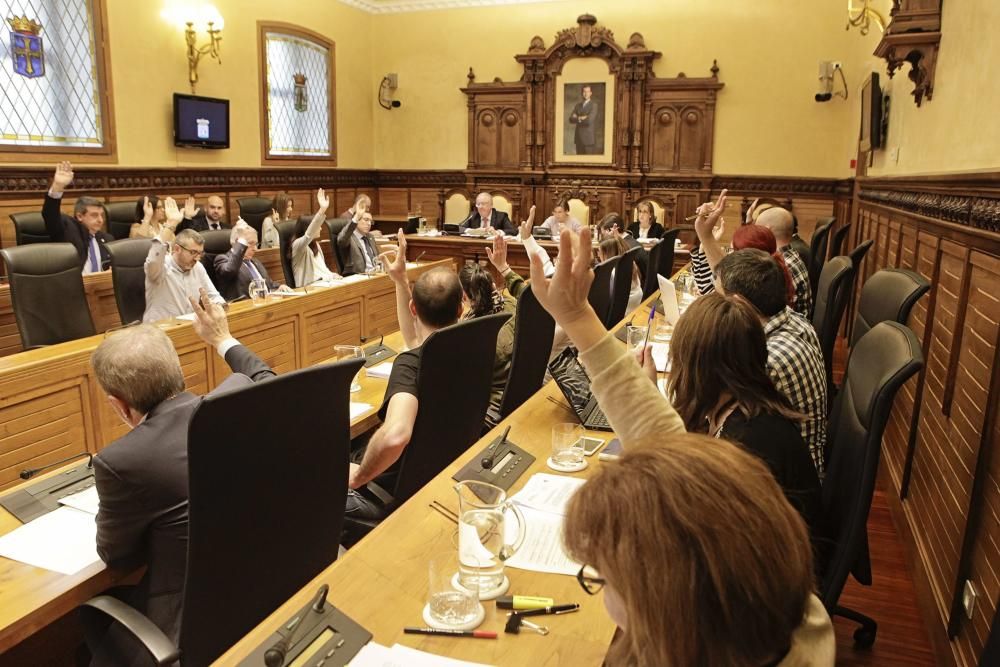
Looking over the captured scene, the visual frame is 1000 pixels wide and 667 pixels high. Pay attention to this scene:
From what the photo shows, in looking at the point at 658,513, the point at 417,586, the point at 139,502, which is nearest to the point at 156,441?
the point at 139,502

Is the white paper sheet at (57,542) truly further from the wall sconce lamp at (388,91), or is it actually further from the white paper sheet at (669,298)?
the wall sconce lamp at (388,91)

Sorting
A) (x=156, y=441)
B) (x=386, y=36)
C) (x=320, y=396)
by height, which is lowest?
(x=156, y=441)

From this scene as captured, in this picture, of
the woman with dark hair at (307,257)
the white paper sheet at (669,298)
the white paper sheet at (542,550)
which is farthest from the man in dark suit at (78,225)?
the white paper sheet at (542,550)

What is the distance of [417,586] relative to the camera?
1.47m

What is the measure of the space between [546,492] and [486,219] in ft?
25.2

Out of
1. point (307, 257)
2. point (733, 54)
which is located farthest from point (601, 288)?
point (733, 54)

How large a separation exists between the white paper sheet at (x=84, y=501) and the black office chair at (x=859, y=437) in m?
1.91

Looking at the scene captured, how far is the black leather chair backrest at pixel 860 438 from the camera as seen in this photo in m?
1.63

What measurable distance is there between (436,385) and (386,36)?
1082cm

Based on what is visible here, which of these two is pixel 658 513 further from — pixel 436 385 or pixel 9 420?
pixel 9 420

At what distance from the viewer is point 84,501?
206 centimetres

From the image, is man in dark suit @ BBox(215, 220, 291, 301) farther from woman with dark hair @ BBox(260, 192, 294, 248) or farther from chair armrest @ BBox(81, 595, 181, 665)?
chair armrest @ BBox(81, 595, 181, 665)

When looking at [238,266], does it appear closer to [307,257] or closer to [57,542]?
[307,257]

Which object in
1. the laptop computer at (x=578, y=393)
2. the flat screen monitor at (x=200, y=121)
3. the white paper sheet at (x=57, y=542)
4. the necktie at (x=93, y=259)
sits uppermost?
the flat screen monitor at (x=200, y=121)
